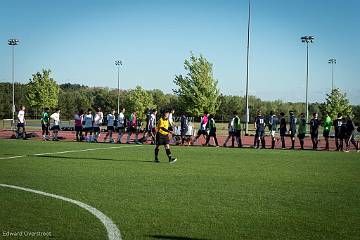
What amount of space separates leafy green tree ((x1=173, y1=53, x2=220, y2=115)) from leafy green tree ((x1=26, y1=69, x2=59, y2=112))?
22.6 meters

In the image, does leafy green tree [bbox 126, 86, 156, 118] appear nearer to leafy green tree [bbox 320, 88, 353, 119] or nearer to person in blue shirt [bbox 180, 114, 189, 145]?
leafy green tree [bbox 320, 88, 353, 119]

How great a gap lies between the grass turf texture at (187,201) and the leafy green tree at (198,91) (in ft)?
117

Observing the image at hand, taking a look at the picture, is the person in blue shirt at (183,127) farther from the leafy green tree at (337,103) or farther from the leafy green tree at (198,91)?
the leafy green tree at (337,103)

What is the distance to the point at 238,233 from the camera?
5.58 metres

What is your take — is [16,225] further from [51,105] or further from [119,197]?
[51,105]

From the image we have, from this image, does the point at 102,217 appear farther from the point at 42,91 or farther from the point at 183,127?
the point at 42,91

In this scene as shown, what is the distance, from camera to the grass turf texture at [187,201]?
5.73 meters

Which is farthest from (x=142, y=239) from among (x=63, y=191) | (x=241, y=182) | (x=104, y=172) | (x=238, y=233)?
(x=104, y=172)

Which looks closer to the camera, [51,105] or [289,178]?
[289,178]

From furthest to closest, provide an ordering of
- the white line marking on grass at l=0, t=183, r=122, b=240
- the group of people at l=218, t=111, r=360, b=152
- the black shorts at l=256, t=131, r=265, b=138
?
1. the black shorts at l=256, t=131, r=265, b=138
2. the group of people at l=218, t=111, r=360, b=152
3. the white line marking on grass at l=0, t=183, r=122, b=240

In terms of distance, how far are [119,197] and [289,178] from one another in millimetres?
4933

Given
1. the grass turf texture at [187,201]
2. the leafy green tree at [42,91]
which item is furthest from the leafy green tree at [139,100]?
the grass turf texture at [187,201]

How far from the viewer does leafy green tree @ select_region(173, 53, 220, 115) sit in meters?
48.5

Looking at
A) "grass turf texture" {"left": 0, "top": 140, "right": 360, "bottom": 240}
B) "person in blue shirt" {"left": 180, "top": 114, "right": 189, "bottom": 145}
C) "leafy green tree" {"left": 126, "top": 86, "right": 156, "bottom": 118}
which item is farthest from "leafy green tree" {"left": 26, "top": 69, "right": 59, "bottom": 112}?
"grass turf texture" {"left": 0, "top": 140, "right": 360, "bottom": 240}
